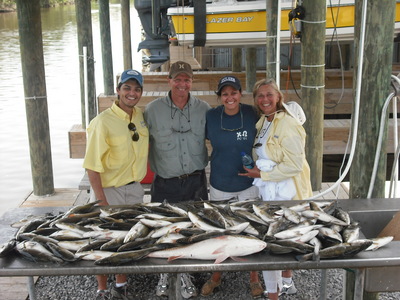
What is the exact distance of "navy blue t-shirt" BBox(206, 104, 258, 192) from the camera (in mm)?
4098

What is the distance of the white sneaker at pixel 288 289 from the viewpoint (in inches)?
176

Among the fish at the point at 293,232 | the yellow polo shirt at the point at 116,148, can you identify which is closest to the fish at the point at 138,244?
the fish at the point at 293,232

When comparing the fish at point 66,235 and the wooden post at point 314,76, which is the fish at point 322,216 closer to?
the fish at point 66,235

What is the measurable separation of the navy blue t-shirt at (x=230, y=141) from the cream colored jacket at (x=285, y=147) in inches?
8.9

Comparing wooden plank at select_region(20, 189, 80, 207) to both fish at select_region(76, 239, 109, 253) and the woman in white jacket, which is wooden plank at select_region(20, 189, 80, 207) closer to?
the woman in white jacket

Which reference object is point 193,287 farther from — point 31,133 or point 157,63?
point 157,63

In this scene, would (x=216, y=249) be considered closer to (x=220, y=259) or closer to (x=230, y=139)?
(x=220, y=259)

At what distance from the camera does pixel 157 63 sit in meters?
13.6

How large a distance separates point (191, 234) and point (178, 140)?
53.3 inches

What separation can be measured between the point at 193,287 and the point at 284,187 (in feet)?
4.21

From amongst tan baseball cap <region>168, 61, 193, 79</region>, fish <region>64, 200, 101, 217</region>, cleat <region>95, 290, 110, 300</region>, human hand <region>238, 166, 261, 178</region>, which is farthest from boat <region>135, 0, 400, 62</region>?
fish <region>64, 200, 101, 217</region>

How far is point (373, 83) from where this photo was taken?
143 inches

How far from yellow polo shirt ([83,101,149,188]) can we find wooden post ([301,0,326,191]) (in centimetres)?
289

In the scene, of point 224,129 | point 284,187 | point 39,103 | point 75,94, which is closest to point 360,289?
point 284,187
